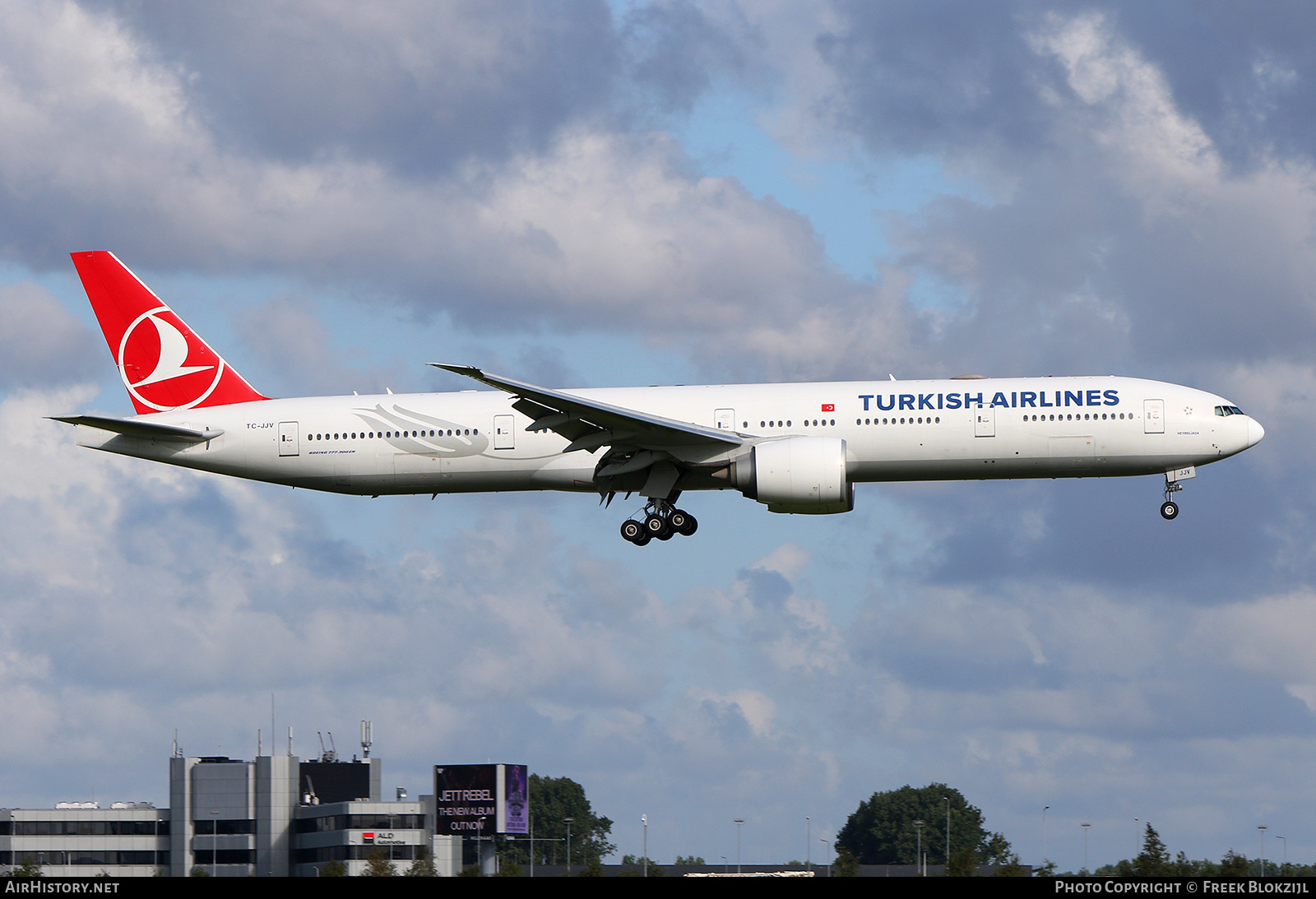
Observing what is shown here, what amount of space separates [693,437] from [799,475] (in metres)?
3.07

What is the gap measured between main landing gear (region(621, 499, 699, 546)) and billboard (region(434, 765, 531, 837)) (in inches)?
2498

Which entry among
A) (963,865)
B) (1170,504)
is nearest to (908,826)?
(963,865)

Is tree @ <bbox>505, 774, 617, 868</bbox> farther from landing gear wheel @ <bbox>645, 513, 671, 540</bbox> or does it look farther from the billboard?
landing gear wheel @ <bbox>645, 513, 671, 540</bbox>

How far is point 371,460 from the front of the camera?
140ft

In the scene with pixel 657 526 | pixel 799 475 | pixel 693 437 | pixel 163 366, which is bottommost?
pixel 657 526

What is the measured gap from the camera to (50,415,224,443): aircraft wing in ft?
139

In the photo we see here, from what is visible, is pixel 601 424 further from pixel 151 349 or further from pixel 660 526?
pixel 151 349

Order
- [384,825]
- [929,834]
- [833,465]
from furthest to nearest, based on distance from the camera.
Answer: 1. [929,834]
2. [384,825]
3. [833,465]

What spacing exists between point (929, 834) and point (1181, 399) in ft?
448

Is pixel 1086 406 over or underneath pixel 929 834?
over

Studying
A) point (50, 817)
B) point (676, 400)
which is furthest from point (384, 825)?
point (676, 400)

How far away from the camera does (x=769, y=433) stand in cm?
4059

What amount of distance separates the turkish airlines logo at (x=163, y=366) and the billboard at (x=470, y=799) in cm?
6009

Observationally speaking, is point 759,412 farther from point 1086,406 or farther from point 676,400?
point 1086,406
